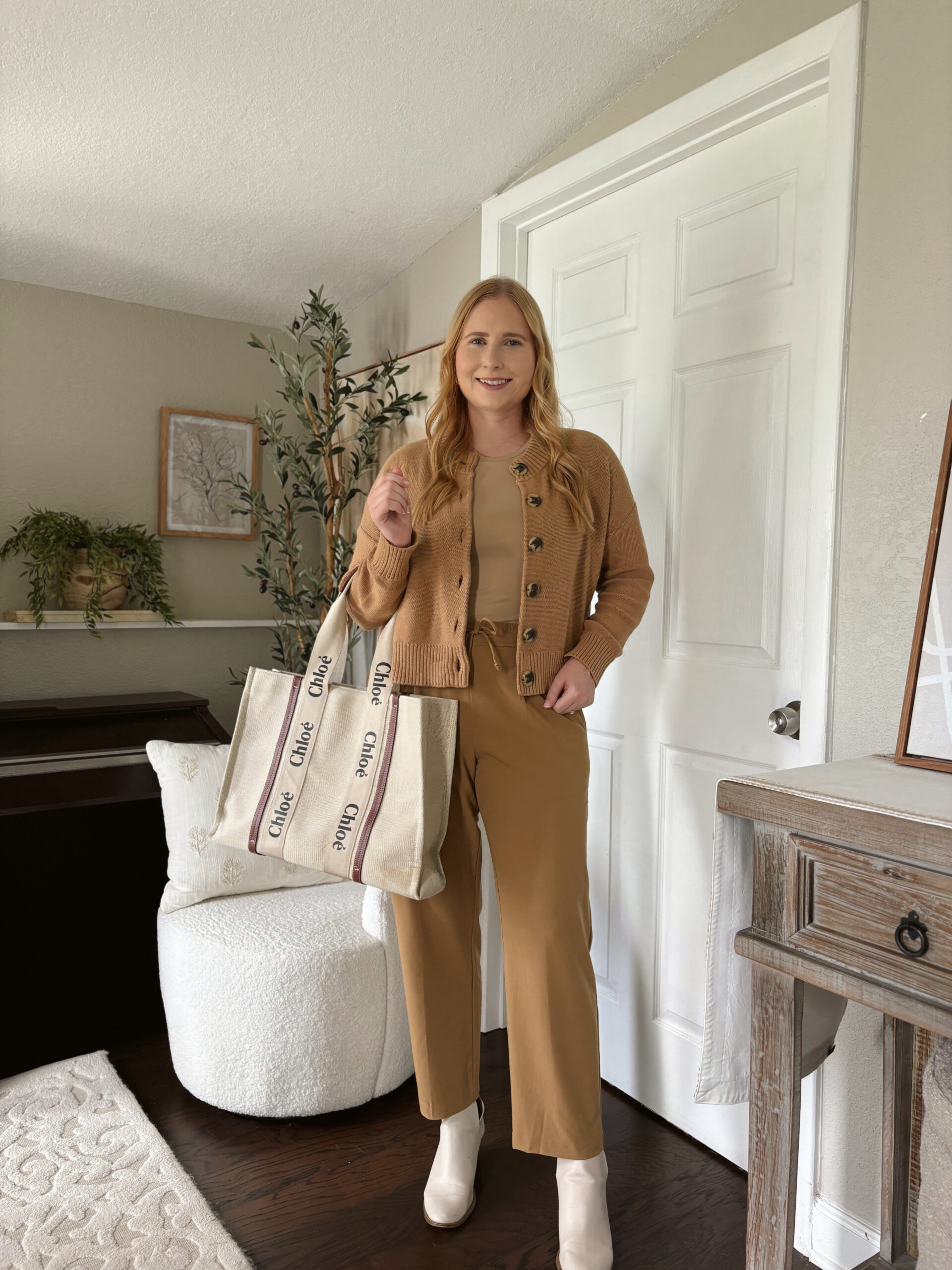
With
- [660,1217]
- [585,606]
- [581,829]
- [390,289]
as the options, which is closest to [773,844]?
[581,829]

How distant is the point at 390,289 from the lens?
119 inches

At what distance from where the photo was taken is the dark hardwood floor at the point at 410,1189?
1.50 meters

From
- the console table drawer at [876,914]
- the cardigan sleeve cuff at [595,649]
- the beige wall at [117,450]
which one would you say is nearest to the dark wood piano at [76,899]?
the beige wall at [117,450]

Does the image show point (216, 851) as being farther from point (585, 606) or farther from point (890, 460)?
point (890, 460)

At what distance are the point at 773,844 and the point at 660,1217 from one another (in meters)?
0.98

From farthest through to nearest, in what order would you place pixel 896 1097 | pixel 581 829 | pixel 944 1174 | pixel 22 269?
pixel 22 269, pixel 581 829, pixel 896 1097, pixel 944 1174

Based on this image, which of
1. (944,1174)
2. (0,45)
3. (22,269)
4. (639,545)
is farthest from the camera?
(22,269)

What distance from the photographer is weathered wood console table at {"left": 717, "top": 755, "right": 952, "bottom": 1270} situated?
88 cm

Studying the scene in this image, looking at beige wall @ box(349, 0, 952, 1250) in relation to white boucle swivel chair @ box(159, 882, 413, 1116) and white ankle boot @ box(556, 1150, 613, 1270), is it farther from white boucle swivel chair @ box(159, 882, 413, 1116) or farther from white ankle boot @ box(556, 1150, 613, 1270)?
white boucle swivel chair @ box(159, 882, 413, 1116)

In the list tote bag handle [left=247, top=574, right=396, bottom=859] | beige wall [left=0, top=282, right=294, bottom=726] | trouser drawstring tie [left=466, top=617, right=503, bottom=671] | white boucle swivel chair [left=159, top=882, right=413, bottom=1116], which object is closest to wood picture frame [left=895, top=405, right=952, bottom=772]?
trouser drawstring tie [left=466, top=617, right=503, bottom=671]

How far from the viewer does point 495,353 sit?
1526 millimetres

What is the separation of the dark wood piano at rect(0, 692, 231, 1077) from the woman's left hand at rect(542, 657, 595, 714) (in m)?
1.38

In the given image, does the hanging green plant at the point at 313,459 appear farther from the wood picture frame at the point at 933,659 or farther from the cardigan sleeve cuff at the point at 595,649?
the wood picture frame at the point at 933,659

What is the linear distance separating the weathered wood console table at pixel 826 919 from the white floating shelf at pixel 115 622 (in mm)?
2515
